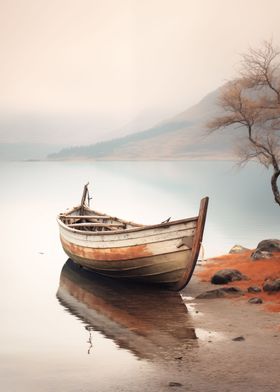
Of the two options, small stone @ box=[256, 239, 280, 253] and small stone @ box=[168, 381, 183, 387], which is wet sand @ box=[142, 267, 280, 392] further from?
small stone @ box=[256, 239, 280, 253]

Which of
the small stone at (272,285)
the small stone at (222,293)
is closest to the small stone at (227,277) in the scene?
the small stone at (222,293)

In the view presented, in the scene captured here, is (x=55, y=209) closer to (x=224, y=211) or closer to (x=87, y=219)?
(x=224, y=211)

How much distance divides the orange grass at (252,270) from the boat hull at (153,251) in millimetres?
2655

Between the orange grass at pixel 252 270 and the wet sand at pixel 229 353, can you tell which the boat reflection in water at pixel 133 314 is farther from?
the orange grass at pixel 252 270

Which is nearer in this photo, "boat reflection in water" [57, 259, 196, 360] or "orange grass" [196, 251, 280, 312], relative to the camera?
"boat reflection in water" [57, 259, 196, 360]

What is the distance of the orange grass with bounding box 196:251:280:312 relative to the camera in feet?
68.0

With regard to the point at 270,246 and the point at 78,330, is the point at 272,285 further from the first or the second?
the point at 270,246

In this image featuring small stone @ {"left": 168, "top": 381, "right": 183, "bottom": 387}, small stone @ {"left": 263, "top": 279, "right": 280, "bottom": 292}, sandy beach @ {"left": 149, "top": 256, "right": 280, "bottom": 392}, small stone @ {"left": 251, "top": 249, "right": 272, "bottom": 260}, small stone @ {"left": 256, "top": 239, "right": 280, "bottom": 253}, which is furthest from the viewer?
small stone @ {"left": 256, "top": 239, "right": 280, "bottom": 253}

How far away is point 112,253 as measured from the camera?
24.2 meters

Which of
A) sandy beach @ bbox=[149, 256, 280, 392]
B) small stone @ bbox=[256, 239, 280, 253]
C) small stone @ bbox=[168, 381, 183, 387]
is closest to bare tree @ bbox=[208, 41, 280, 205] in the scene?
small stone @ bbox=[256, 239, 280, 253]

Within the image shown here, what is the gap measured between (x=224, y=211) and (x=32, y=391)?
72.1 m

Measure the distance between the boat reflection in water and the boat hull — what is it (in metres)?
0.71

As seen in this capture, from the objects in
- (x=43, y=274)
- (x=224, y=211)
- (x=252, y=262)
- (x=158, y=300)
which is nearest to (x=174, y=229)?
(x=158, y=300)

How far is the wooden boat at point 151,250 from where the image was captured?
21.6 meters
